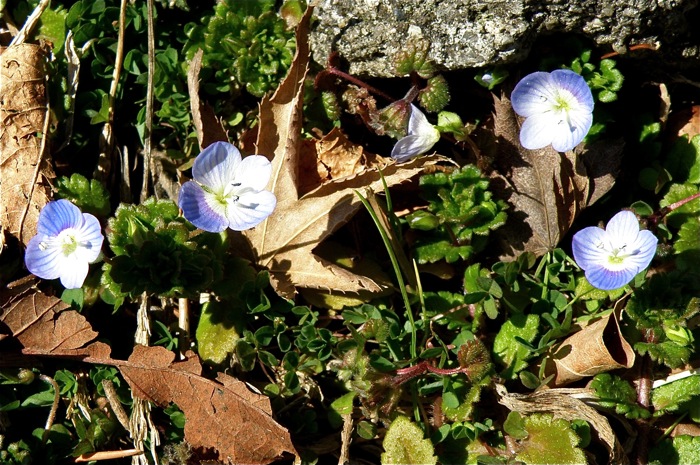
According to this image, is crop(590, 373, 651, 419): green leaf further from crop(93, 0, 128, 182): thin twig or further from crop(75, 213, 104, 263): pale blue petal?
crop(93, 0, 128, 182): thin twig

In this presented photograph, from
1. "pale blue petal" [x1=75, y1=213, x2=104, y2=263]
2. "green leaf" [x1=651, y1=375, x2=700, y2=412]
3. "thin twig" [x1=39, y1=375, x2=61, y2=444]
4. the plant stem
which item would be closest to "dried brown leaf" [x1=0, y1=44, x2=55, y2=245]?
"pale blue petal" [x1=75, y1=213, x2=104, y2=263]

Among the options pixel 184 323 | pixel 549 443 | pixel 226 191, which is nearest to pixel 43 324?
pixel 184 323

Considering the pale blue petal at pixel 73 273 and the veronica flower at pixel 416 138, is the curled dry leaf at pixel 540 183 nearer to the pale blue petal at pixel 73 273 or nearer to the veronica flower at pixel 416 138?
the veronica flower at pixel 416 138

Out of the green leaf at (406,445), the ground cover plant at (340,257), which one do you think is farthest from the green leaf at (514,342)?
the green leaf at (406,445)

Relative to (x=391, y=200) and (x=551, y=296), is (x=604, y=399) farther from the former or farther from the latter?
(x=391, y=200)

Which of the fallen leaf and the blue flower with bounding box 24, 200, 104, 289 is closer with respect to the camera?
the blue flower with bounding box 24, 200, 104, 289

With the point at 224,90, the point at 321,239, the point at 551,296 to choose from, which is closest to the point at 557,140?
the point at 551,296
